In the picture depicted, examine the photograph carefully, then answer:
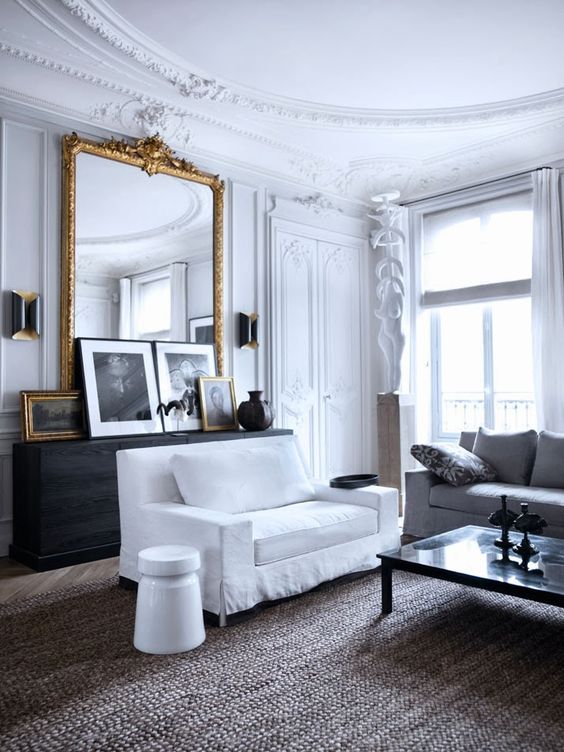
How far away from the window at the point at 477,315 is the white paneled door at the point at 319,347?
0.71 metres

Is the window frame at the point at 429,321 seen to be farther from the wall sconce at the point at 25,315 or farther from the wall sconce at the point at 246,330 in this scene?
the wall sconce at the point at 25,315

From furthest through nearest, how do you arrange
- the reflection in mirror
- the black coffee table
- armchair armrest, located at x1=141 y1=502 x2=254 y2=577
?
the reflection in mirror < armchair armrest, located at x1=141 y1=502 x2=254 y2=577 < the black coffee table

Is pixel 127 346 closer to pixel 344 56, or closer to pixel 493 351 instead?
pixel 344 56

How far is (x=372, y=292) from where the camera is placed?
6609 millimetres

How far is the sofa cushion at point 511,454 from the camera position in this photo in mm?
4230

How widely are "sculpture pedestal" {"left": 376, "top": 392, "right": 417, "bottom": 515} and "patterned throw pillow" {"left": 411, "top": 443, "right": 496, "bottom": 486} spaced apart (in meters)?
1.18

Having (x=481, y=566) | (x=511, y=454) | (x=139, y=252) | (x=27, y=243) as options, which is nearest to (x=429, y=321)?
(x=511, y=454)

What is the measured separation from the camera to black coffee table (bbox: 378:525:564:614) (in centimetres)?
237

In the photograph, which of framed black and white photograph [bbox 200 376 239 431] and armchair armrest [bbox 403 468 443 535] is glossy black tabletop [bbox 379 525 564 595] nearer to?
armchair armrest [bbox 403 468 443 535]

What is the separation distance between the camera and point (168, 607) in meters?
2.42

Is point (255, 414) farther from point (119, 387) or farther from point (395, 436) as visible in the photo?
point (395, 436)

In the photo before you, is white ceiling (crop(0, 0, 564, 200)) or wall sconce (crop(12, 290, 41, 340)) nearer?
white ceiling (crop(0, 0, 564, 200))

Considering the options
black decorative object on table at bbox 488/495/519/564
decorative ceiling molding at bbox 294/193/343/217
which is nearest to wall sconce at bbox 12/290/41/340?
decorative ceiling molding at bbox 294/193/343/217

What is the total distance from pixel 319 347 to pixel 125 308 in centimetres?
212
